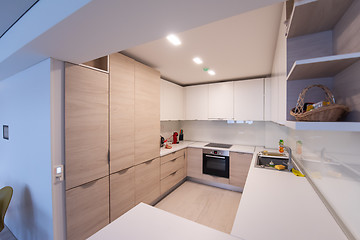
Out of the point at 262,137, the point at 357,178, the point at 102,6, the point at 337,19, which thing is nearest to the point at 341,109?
the point at 357,178

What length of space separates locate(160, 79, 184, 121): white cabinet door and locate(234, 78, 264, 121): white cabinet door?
4.06ft

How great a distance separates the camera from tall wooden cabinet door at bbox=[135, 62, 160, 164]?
2.04m

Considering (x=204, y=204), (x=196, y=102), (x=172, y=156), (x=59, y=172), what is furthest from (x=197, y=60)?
(x=204, y=204)

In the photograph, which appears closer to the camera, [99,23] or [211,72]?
[99,23]

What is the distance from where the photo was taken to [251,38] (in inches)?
59.7

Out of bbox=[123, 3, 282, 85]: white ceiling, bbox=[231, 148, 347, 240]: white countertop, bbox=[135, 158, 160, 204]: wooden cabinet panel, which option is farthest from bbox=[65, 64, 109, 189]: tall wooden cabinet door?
bbox=[231, 148, 347, 240]: white countertop

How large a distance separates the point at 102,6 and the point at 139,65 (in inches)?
55.7

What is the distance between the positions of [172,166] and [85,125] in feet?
5.83

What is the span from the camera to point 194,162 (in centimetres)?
320

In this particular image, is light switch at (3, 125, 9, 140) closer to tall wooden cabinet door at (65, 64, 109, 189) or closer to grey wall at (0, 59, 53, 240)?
grey wall at (0, 59, 53, 240)

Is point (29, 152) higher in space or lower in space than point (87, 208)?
higher

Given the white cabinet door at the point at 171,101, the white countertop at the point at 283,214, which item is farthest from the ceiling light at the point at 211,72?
the white countertop at the point at 283,214

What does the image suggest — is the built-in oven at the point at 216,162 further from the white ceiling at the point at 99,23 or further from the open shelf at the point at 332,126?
the white ceiling at the point at 99,23

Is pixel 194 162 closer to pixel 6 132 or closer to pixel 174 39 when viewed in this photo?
pixel 174 39
